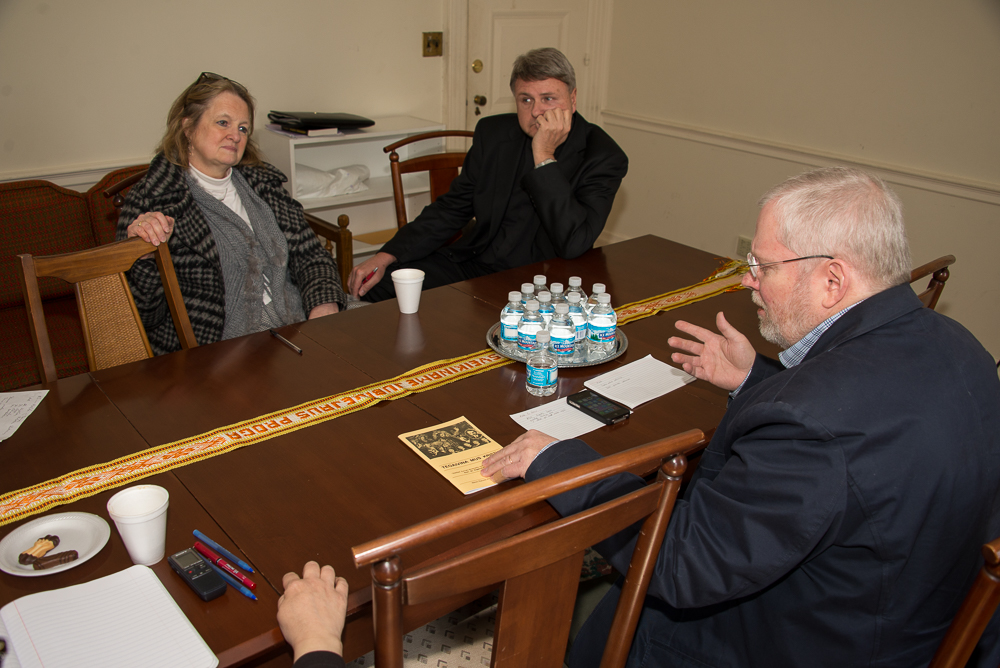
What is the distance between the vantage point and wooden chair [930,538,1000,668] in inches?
36.1

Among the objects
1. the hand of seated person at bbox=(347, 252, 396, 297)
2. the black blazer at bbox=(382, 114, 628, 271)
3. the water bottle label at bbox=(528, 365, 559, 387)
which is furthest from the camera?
the hand of seated person at bbox=(347, 252, 396, 297)

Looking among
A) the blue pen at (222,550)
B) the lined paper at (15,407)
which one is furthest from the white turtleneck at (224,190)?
the blue pen at (222,550)

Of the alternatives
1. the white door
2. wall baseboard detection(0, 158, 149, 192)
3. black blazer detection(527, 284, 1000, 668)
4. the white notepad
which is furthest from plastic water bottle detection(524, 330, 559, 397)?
the white door

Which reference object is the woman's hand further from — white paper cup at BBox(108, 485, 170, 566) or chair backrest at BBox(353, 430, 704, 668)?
chair backrest at BBox(353, 430, 704, 668)

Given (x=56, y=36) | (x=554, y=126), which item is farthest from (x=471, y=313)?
(x=56, y=36)

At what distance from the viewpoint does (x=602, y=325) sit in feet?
5.89

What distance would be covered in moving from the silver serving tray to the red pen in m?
0.85

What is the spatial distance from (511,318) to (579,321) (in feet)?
0.54

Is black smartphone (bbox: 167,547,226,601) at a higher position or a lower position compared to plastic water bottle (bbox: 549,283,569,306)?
lower

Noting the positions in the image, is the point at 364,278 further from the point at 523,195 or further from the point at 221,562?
the point at 221,562

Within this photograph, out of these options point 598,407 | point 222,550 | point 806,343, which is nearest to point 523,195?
point 598,407

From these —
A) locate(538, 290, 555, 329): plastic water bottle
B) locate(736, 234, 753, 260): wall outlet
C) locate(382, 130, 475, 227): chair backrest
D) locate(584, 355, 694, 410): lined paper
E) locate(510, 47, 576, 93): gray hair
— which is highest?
locate(510, 47, 576, 93): gray hair

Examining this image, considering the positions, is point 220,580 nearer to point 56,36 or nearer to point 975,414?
point 975,414

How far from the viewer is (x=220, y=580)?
1.08 meters
